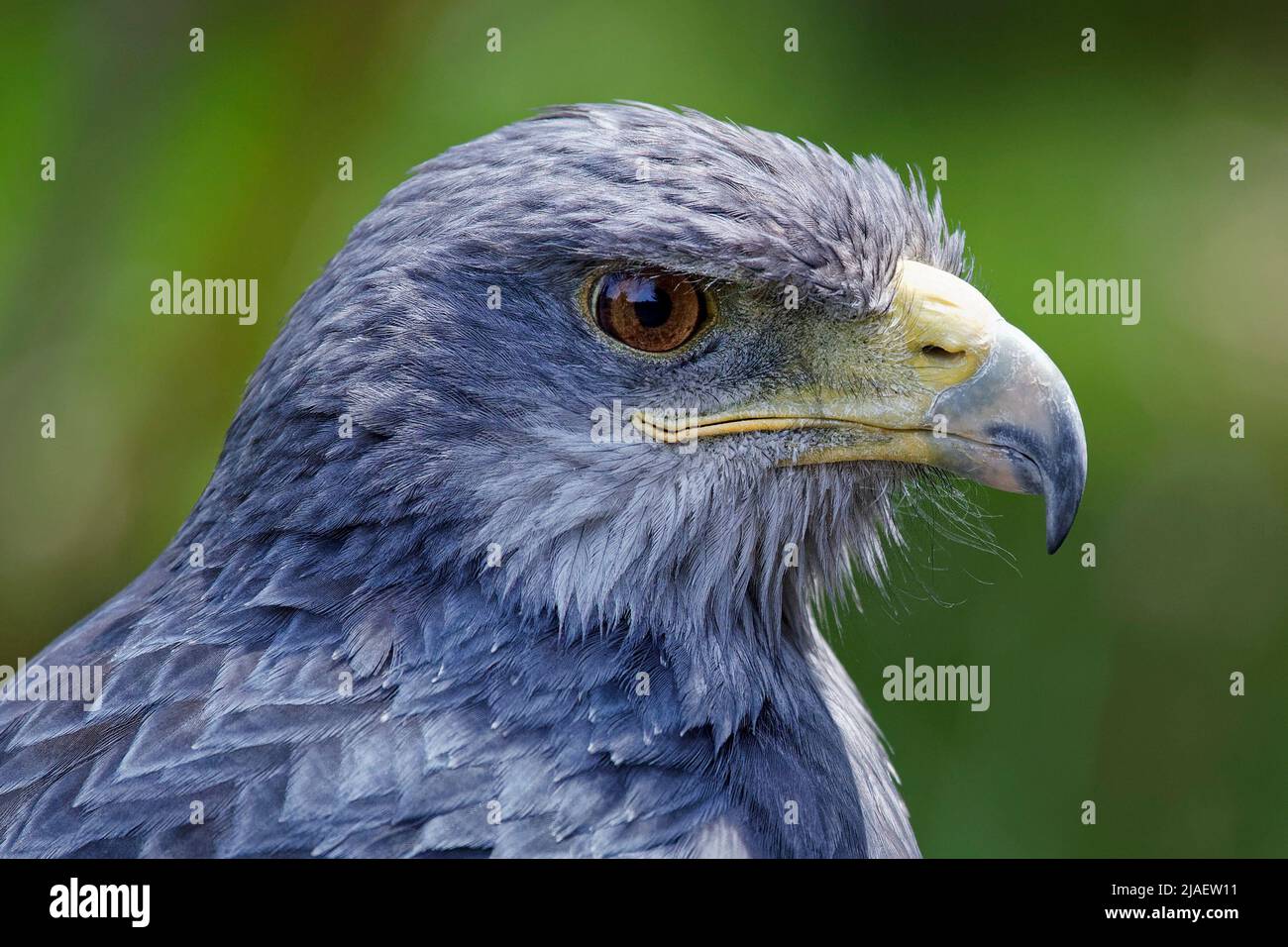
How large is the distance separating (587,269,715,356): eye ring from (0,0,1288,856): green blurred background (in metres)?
2.99

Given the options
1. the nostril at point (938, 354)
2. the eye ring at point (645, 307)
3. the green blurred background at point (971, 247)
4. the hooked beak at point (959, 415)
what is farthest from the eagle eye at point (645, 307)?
the green blurred background at point (971, 247)

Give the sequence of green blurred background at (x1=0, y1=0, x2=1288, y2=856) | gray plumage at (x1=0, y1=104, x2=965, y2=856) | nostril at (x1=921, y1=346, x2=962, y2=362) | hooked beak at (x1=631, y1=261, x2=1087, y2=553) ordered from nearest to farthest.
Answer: gray plumage at (x1=0, y1=104, x2=965, y2=856) → hooked beak at (x1=631, y1=261, x2=1087, y2=553) → nostril at (x1=921, y1=346, x2=962, y2=362) → green blurred background at (x1=0, y1=0, x2=1288, y2=856)

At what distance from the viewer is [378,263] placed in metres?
3.56

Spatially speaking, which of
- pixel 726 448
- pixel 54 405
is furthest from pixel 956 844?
pixel 54 405

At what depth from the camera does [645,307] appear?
3.43 m

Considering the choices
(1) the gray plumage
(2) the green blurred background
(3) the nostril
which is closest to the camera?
(1) the gray plumage

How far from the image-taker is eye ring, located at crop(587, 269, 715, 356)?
3424 millimetres

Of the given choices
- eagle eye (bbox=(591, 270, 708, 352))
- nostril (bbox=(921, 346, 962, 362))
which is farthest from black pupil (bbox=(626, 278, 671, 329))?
nostril (bbox=(921, 346, 962, 362))

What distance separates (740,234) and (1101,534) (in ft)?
12.7

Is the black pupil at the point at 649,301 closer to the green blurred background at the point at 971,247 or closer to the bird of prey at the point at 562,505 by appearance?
the bird of prey at the point at 562,505

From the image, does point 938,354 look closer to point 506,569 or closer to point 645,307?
point 645,307

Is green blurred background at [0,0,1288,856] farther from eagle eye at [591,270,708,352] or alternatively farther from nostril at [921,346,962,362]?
eagle eye at [591,270,708,352]

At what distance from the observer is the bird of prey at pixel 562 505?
3.11 meters

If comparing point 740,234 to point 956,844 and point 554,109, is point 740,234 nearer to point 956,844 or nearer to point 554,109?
point 554,109
